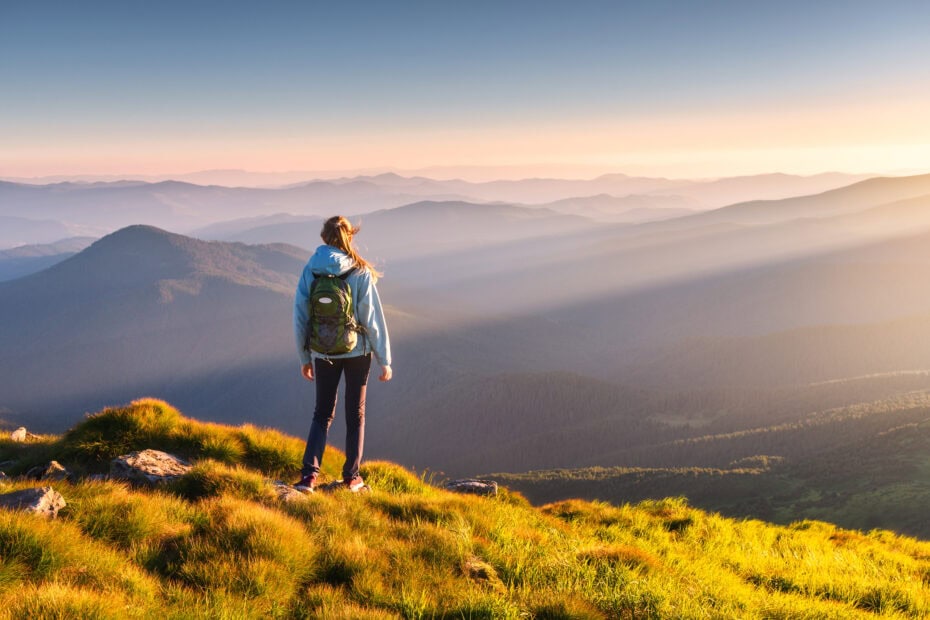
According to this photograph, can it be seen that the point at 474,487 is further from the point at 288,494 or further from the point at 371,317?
the point at 371,317

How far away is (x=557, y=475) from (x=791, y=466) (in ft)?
170

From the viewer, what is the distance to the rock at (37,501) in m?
4.79

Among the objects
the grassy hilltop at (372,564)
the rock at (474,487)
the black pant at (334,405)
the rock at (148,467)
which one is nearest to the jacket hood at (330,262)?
the black pant at (334,405)

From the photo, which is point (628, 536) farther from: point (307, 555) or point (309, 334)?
point (309, 334)

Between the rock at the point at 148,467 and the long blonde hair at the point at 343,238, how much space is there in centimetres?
364

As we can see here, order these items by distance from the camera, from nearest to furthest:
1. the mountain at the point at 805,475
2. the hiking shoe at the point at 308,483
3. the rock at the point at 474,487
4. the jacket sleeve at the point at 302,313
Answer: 1. the jacket sleeve at the point at 302,313
2. the hiking shoe at the point at 308,483
3. the rock at the point at 474,487
4. the mountain at the point at 805,475

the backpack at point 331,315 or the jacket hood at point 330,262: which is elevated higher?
the jacket hood at point 330,262

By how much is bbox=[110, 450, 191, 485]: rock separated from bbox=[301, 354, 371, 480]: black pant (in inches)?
65.8

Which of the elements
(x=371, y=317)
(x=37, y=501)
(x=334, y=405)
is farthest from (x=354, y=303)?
(x=37, y=501)

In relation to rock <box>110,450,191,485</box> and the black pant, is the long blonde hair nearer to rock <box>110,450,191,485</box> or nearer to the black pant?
the black pant

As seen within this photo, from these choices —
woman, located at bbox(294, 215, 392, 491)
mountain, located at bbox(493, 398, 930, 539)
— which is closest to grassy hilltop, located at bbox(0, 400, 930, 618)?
woman, located at bbox(294, 215, 392, 491)

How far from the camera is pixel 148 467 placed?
700cm

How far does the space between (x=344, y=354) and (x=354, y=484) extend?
185 centimetres

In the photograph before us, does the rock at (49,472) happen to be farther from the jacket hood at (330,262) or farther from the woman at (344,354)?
the jacket hood at (330,262)
